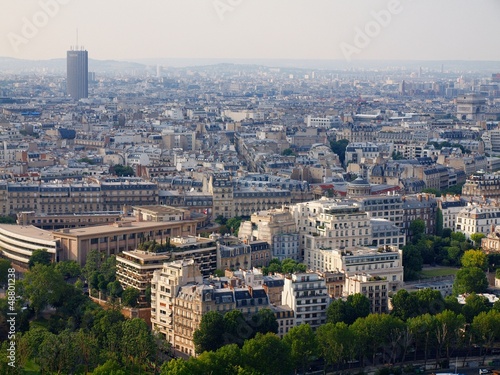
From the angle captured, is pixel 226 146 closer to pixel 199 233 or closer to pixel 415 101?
pixel 199 233

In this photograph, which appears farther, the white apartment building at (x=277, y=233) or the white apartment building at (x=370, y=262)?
the white apartment building at (x=277, y=233)

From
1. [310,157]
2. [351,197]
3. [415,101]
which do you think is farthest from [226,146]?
[415,101]

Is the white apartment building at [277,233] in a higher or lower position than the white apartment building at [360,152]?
higher

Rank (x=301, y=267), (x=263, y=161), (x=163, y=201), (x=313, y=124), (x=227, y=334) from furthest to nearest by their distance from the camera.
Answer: (x=313, y=124), (x=263, y=161), (x=163, y=201), (x=301, y=267), (x=227, y=334)

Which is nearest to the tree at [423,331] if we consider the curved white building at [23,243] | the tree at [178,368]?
the tree at [178,368]

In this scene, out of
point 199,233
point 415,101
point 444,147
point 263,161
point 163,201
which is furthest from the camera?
point 415,101

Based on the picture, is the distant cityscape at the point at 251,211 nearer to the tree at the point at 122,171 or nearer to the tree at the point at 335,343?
the tree at the point at 122,171

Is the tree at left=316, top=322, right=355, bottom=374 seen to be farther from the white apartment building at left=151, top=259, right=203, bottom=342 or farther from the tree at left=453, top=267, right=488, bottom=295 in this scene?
the tree at left=453, top=267, right=488, bottom=295
